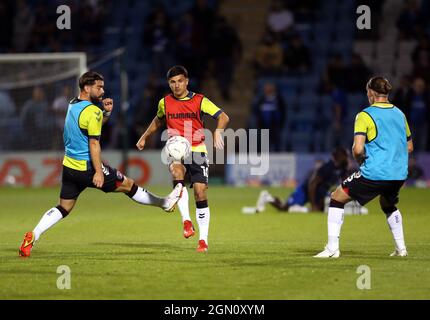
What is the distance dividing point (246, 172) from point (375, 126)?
15919 millimetres

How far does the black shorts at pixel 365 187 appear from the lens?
10664 mm

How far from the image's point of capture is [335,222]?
10766 mm

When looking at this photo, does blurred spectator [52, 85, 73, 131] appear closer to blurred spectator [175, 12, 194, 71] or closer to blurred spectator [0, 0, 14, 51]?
blurred spectator [175, 12, 194, 71]

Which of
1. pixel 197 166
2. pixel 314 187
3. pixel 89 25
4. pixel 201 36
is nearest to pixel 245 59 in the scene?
pixel 201 36

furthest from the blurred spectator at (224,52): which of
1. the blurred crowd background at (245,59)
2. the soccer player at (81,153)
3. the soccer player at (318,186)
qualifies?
the soccer player at (81,153)

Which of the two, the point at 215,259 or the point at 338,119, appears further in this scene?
the point at 338,119

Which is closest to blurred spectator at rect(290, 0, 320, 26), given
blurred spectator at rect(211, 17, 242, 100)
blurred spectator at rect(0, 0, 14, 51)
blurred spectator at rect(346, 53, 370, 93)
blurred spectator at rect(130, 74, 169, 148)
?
blurred spectator at rect(211, 17, 242, 100)

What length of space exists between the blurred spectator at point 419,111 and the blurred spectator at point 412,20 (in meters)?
2.60

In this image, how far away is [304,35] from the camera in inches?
1144

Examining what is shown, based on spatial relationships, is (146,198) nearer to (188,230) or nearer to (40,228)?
(188,230)

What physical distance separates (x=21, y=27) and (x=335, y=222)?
70.0 feet

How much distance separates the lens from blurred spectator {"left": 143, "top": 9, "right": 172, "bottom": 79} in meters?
28.1

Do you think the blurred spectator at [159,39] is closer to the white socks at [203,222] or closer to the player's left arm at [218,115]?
the player's left arm at [218,115]
